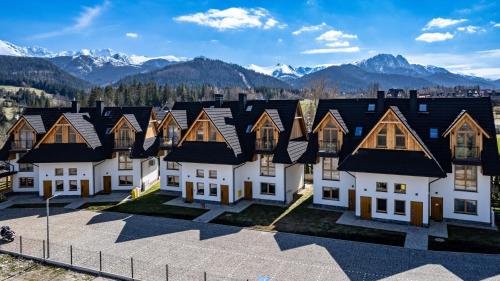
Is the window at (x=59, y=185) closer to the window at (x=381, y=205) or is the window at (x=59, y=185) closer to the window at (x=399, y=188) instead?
the window at (x=381, y=205)

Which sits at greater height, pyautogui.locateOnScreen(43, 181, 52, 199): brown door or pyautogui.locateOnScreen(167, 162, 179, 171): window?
pyautogui.locateOnScreen(167, 162, 179, 171): window

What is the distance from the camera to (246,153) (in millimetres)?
33375

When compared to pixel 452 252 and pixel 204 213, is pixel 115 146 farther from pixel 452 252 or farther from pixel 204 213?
pixel 452 252

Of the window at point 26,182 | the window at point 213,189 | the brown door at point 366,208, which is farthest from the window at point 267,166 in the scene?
the window at point 26,182

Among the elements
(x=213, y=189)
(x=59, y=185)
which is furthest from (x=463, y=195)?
(x=59, y=185)

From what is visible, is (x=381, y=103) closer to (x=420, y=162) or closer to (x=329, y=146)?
(x=329, y=146)

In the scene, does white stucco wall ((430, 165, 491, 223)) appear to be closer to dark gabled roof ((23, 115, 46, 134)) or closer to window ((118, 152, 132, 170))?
window ((118, 152, 132, 170))

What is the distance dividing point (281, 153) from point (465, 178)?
13.3 metres

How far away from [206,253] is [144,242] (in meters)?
4.46

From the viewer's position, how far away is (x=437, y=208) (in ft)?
89.8

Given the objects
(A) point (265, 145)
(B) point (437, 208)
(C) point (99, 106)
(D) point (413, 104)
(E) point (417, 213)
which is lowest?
(E) point (417, 213)

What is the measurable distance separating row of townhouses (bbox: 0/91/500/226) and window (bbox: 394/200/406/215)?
0.07m

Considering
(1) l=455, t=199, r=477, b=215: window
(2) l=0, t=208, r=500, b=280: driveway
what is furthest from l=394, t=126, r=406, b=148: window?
(2) l=0, t=208, r=500, b=280: driveway

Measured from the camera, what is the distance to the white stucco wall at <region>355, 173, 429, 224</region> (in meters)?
26.3
